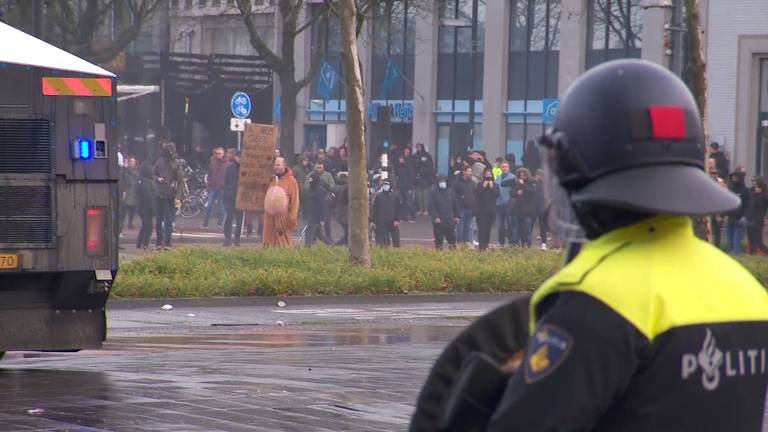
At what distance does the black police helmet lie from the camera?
2420 mm

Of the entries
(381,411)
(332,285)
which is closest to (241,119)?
(332,285)

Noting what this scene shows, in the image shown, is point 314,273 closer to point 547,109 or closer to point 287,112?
point 287,112

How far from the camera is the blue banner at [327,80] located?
52906mm

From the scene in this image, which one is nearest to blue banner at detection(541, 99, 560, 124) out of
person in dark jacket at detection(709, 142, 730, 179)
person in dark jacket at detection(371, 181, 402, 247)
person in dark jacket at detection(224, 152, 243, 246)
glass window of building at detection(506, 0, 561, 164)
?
glass window of building at detection(506, 0, 561, 164)

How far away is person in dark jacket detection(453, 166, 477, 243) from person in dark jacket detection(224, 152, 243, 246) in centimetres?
420

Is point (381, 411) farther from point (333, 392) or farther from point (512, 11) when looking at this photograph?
point (512, 11)

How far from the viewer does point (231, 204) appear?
3034 centimetres

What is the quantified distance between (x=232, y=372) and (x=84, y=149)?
1848 mm

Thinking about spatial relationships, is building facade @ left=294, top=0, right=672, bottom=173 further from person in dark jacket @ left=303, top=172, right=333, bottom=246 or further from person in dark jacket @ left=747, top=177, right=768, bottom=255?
person in dark jacket @ left=747, top=177, right=768, bottom=255

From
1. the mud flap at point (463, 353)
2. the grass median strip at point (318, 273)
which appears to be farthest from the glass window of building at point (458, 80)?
the mud flap at point (463, 353)

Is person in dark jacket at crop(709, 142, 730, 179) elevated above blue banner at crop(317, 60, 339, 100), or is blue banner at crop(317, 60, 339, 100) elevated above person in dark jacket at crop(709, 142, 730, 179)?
blue banner at crop(317, 60, 339, 100)

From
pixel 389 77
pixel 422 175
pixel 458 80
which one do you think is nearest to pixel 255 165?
pixel 422 175

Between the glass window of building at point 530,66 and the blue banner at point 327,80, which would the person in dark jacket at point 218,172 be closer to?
the glass window of building at point 530,66

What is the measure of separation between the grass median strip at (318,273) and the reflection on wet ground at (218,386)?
14.2ft
